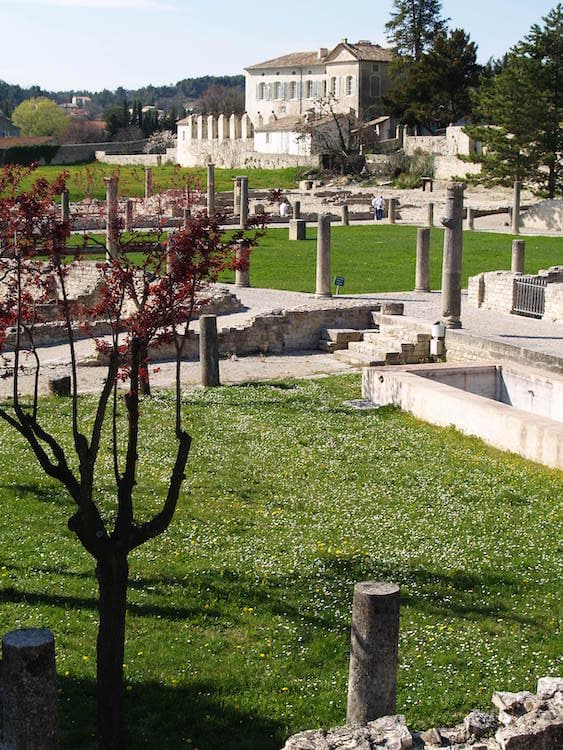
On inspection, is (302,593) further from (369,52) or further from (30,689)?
(369,52)

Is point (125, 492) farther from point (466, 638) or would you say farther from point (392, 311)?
point (392, 311)

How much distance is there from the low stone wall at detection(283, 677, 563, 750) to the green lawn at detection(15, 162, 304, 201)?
52895 millimetres

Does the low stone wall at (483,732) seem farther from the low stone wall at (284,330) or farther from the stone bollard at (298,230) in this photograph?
the stone bollard at (298,230)

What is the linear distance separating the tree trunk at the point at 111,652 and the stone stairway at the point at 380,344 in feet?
47.8

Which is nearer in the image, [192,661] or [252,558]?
[192,661]

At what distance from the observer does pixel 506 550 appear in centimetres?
1090

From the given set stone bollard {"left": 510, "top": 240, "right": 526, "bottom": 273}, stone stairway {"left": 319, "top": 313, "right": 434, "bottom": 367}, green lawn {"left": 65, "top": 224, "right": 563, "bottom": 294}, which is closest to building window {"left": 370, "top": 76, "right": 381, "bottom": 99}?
green lawn {"left": 65, "top": 224, "right": 563, "bottom": 294}

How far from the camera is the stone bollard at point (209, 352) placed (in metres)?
19.8

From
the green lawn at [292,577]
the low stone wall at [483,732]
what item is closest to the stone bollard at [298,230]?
the green lawn at [292,577]

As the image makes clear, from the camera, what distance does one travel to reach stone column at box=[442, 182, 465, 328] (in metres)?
22.7

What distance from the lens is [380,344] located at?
75.6 feet

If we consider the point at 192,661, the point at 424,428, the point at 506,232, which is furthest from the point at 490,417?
the point at 506,232

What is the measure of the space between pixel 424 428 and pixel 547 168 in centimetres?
4206

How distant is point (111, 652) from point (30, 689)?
90cm
